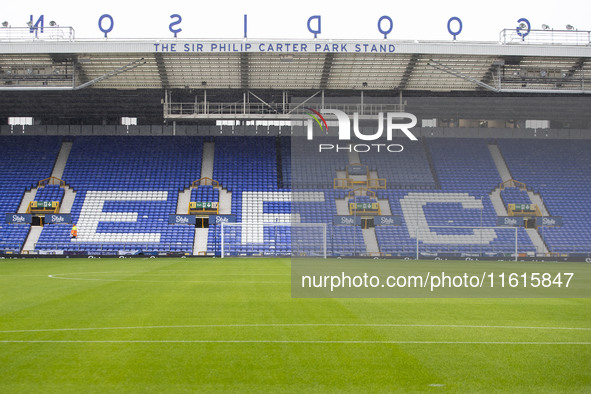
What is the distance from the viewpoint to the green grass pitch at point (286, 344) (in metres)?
8.29

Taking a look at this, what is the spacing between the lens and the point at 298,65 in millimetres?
42688

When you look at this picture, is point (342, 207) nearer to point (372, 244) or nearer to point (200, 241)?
point (372, 244)

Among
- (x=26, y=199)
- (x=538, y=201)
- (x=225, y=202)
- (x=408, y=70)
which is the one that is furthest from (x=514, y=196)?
(x=26, y=199)

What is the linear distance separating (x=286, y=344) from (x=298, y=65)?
33896 mm

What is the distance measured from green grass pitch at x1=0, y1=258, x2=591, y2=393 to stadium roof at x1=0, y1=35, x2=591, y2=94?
81.5 ft

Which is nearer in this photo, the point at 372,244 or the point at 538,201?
the point at 372,244

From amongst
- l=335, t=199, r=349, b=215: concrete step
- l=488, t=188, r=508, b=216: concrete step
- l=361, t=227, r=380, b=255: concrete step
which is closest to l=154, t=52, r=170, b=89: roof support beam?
l=335, t=199, r=349, b=215: concrete step

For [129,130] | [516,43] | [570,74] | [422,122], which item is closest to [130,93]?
[129,130]

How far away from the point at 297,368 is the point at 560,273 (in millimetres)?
24498

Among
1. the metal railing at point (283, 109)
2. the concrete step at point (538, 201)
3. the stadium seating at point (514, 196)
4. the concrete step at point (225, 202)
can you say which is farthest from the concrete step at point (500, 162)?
the concrete step at point (225, 202)

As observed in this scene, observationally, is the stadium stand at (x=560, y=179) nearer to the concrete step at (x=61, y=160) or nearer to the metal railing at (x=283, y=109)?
the metal railing at (x=283, y=109)

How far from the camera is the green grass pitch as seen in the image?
27.2 feet

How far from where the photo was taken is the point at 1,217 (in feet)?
153

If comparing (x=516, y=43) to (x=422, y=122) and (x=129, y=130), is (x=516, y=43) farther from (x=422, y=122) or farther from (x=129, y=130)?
(x=129, y=130)
